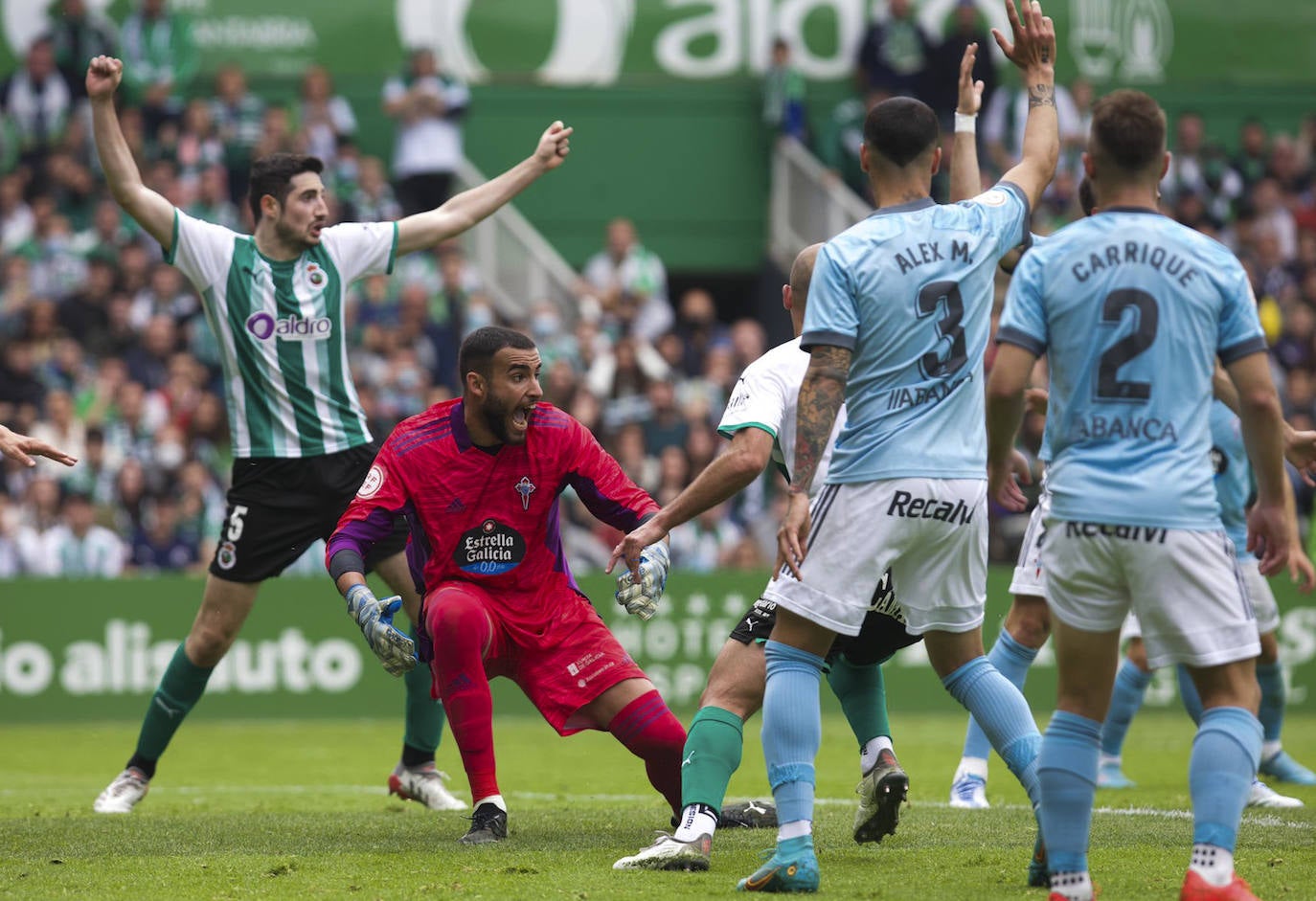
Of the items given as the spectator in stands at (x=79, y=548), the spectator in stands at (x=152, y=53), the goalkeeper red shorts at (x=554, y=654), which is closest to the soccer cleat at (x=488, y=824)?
the goalkeeper red shorts at (x=554, y=654)

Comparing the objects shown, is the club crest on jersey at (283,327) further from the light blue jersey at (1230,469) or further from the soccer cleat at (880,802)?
the light blue jersey at (1230,469)

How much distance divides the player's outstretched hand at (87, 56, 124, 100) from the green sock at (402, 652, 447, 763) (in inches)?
117

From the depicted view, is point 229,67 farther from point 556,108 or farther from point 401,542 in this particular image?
point 401,542

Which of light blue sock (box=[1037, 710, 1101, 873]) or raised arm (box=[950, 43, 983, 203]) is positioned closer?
light blue sock (box=[1037, 710, 1101, 873])

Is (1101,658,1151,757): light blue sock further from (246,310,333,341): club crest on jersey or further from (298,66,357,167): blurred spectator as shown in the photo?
(298,66,357,167): blurred spectator

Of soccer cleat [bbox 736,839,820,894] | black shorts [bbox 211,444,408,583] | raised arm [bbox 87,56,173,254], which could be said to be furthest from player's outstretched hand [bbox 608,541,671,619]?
raised arm [bbox 87,56,173,254]

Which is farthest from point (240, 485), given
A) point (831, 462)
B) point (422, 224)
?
point (831, 462)

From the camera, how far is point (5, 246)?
18.0 metres

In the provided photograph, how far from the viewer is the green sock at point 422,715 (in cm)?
833

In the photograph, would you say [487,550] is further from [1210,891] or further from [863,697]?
[1210,891]

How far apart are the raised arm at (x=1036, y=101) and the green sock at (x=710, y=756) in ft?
7.02

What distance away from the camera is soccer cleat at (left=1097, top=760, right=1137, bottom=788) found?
9703 mm

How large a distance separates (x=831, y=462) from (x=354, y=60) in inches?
667

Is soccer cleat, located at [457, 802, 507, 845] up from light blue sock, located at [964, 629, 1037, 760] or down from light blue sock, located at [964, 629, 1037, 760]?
down
